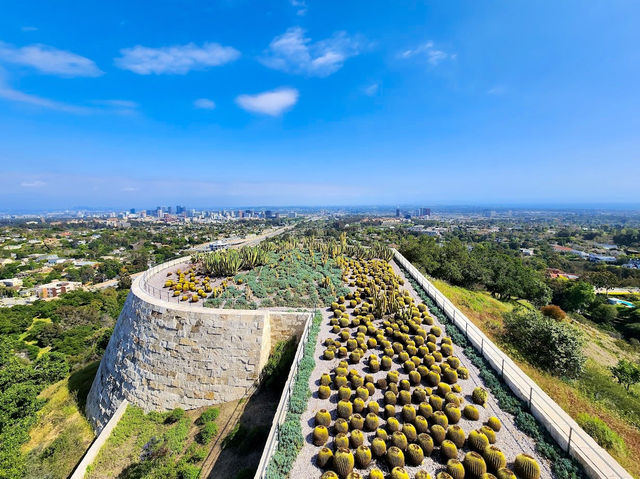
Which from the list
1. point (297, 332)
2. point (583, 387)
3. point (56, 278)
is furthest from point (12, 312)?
point (583, 387)

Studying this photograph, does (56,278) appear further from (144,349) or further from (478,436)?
(478,436)

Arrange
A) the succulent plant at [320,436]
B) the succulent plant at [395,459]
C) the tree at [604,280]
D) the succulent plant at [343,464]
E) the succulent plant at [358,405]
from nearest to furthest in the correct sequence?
the succulent plant at [343,464]
the succulent plant at [395,459]
the succulent plant at [320,436]
the succulent plant at [358,405]
the tree at [604,280]

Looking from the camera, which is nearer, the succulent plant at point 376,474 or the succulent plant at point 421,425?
the succulent plant at point 376,474

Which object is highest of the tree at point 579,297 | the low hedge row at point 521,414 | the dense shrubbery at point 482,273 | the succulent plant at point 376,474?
the succulent plant at point 376,474

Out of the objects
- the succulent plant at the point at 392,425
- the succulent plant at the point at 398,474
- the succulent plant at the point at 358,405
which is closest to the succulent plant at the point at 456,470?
the succulent plant at the point at 398,474

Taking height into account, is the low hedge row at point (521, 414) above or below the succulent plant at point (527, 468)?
below

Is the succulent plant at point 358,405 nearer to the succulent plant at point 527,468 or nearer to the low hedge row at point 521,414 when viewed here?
the succulent plant at point 527,468
